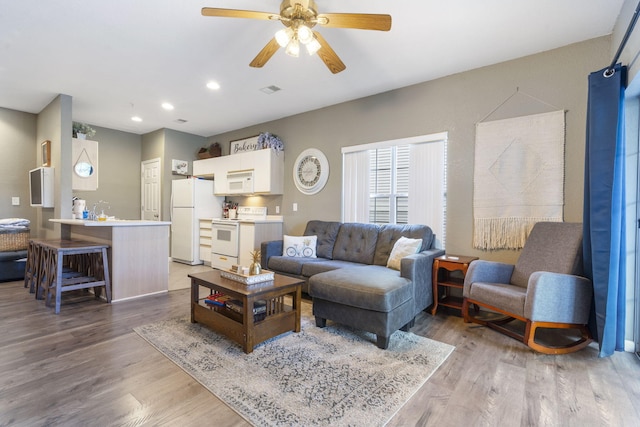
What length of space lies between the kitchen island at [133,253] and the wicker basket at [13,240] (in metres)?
1.28

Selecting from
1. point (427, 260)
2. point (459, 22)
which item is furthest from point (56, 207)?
point (459, 22)

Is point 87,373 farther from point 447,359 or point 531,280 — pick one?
point 531,280

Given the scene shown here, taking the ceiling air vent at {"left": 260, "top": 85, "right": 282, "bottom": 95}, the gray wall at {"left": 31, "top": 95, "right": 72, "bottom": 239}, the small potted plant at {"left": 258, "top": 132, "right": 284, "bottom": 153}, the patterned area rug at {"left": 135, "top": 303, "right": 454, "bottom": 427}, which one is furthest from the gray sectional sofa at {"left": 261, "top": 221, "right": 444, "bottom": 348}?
the gray wall at {"left": 31, "top": 95, "right": 72, "bottom": 239}

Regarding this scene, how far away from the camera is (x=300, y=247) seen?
3.95 meters

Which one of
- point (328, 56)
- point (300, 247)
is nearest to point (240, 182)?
point (300, 247)

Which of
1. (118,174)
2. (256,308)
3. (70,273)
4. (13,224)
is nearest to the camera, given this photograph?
(256,308)

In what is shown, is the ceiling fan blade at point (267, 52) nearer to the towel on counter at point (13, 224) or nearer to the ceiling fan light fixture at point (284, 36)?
the ceiling fan light fixture at point (284, 36)

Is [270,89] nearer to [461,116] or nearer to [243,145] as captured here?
[243,145]

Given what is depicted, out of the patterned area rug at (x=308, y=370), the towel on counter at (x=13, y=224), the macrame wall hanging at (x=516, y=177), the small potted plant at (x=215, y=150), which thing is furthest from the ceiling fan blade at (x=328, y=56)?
the towel on counter at (x=13, y=224)

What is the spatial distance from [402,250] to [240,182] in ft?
10.7

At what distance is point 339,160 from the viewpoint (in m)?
4.37

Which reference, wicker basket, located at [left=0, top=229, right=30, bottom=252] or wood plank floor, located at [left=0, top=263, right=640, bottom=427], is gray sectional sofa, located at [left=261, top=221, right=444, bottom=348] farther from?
wicker basket, located at [left=0, top=229, right=30, bottom=252]

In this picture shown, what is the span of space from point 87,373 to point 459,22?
143 inches

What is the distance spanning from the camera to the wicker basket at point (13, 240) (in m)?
4.23
